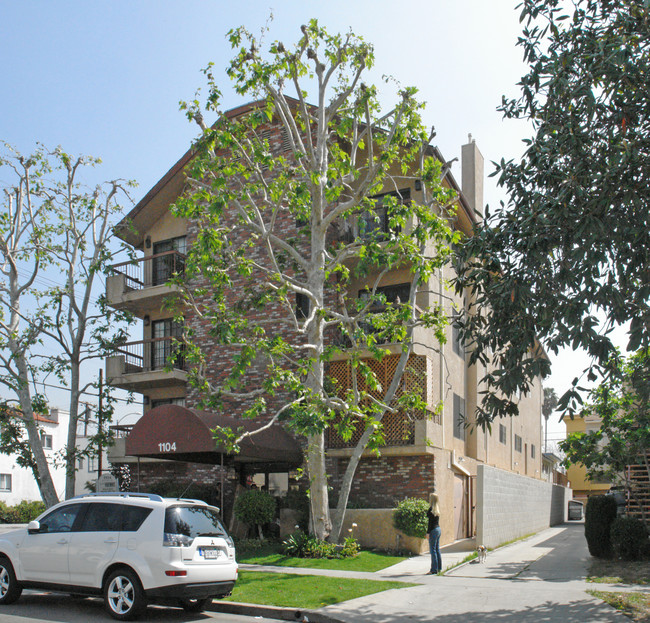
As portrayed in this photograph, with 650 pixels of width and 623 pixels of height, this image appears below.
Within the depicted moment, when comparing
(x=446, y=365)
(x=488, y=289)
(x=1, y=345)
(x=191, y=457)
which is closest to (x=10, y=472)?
(x=1, y=345)

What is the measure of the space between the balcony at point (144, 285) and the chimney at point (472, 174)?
420 inches

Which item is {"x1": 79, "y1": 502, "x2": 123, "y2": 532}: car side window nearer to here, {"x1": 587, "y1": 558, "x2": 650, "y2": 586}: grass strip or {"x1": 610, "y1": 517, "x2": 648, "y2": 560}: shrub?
{"x1": 587, "y1": 558, "x2": 650, "y2": 586}: grass strip

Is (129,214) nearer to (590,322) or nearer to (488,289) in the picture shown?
(488,289)

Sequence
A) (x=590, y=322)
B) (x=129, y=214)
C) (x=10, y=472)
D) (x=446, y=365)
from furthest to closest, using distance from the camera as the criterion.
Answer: (x=10, y=472)
(x=129, y=214)
(x=446, y=365)
(x=590, y=322)

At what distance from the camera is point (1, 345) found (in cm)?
2228

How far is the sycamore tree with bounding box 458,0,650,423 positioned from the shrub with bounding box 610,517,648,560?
7.55m

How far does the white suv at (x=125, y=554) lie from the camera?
9.75 m


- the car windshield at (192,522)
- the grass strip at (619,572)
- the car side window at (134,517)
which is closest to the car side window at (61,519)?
the car side window at (134,517)

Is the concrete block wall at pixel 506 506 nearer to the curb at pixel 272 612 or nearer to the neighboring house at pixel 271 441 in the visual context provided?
the neighboring house at pixel 271 441

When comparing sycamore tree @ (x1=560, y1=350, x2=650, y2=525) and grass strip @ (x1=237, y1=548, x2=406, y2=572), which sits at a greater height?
sycamore tree @ (x1=560, y1=350, x2=650, y2=525)

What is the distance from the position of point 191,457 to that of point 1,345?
7.33 meters

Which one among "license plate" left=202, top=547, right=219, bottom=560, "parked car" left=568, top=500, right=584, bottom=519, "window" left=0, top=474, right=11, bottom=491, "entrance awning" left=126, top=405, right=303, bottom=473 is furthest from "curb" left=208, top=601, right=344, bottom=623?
"parked car" left=568, top=500, right=584, bottom=519

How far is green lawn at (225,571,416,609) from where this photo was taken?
36.4 ft

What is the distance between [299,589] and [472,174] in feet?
61.3
